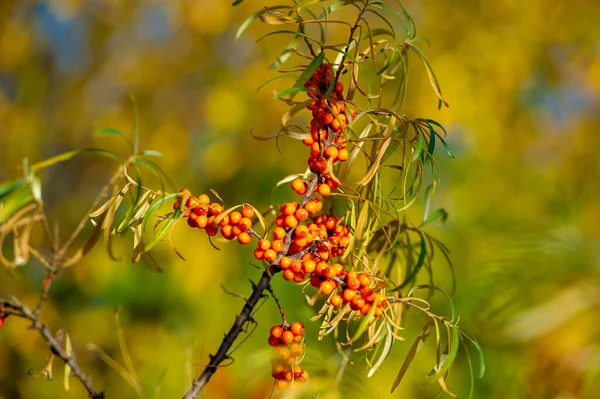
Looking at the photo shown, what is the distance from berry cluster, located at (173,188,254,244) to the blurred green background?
0.40 feet

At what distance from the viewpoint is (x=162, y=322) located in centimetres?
113

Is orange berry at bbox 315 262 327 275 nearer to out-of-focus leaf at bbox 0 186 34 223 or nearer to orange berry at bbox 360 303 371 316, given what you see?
orange berry at bbox 360 303 371 316

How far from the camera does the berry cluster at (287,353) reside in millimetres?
288

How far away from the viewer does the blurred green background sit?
0.66 m

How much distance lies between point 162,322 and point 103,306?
132mm

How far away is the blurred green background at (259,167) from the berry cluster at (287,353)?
0.06m

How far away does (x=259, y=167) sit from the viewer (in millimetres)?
1190

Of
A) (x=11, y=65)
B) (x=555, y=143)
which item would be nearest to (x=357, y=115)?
(x=555, y=143)

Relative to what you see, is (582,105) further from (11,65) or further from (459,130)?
(11,65)

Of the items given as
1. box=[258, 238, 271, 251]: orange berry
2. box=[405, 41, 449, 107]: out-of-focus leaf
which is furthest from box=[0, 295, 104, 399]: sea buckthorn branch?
box=[405, 41, 449, 107]: out-of-focus leaf

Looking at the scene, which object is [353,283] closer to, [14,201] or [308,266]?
[308,266]

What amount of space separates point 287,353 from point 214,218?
3.2 inches

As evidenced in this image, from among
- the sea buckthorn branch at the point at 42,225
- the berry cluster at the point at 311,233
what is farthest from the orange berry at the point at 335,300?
the sea buckthorn branch at the point at 42,225

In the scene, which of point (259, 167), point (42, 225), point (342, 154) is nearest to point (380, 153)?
point (342, 154)
